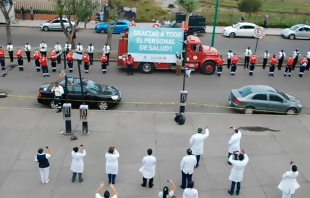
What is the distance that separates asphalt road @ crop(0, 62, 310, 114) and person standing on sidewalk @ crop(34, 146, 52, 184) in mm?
6789

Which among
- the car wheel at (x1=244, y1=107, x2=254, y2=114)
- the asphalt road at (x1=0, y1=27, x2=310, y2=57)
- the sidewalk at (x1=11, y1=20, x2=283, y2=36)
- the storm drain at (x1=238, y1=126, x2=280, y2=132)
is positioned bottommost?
the storm drain at (x1=238, y1=126, x2=280, y2=132)

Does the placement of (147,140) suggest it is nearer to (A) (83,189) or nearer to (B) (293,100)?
(A) (83,189)

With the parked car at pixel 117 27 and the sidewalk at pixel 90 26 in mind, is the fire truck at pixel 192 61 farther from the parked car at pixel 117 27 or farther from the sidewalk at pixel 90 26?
the sidewalk at pixel 90 26

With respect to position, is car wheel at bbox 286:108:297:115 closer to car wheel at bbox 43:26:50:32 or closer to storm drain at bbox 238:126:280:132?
storm drain at bbox 238:126:280:132

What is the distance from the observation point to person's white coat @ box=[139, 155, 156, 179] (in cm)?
1097

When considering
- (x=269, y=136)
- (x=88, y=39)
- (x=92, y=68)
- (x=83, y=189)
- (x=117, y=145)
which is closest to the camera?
(x=83, y=189)

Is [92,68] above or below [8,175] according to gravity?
above

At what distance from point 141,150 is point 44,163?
11.9 ft

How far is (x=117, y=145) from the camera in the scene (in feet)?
46.1

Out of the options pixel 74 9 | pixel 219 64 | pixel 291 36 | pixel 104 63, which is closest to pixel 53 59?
pixel 104 63

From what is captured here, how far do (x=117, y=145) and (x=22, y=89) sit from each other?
25.6ft

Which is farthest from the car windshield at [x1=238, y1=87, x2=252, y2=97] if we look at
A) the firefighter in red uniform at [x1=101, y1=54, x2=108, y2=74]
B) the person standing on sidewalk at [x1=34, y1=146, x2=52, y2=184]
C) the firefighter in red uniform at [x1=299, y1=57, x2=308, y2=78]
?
the person standing on sidewalk at [x1=34, y1=146, x2=52, y2=184]

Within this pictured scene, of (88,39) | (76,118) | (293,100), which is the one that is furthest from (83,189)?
(88,39)

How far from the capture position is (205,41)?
3125 cm
